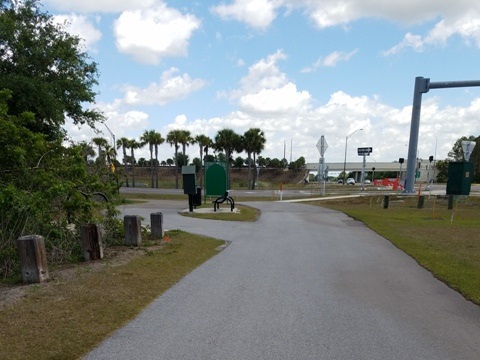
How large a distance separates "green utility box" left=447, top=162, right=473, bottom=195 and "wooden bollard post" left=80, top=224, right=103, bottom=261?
18.3m

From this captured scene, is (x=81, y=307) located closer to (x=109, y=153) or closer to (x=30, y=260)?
(x=30, y=260)

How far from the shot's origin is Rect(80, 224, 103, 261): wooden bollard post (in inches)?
313

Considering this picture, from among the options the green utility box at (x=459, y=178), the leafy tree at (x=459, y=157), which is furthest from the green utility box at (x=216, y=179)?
the leafy tree at (x=459, y=157)

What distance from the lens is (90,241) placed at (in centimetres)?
796

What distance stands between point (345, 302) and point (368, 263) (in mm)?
3096

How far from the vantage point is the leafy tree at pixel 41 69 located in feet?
56.3

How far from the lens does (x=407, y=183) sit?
1092 inches

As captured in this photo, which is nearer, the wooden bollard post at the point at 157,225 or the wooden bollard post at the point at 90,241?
the wooden bollard post at the point at 90,241

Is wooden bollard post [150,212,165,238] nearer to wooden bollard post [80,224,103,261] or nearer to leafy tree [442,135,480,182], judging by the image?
wooden bollard post [80,224,103,261]

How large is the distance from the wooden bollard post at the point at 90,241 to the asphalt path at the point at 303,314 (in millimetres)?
2104

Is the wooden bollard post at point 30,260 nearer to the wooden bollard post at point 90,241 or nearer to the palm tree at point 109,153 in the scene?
the wooden bollard post at point 90,241

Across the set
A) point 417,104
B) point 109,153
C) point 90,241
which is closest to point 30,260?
point 90,241

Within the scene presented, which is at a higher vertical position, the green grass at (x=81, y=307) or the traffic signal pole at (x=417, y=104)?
the traffic signal pole at (x=417, y=104)

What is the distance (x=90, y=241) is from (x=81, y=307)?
2.98 m
